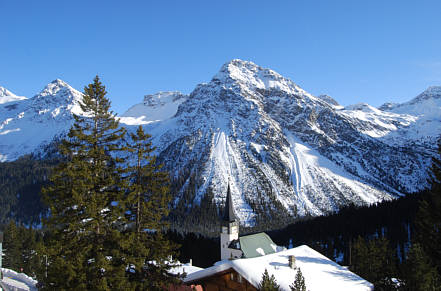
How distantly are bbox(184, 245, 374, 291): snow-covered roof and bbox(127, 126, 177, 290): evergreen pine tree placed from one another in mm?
3811

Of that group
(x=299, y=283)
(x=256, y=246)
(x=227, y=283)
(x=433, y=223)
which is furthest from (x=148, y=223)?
(x=256, y=246)

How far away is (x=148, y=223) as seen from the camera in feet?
59.5

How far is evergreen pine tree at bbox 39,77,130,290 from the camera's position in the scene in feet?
46.2

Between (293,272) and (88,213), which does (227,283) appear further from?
(88,213)

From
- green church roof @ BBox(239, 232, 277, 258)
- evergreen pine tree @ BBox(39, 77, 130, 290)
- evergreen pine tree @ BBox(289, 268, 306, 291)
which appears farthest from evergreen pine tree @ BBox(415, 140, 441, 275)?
green church roof @ BBox(239, 232, 277, 258)

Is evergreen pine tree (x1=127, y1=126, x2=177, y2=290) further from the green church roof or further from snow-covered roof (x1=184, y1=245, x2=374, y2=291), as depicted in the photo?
the green church roof

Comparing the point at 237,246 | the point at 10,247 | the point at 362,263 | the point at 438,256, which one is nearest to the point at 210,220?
the point at 237,246

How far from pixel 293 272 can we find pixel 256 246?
153 feet

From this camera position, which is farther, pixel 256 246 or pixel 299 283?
pixel 256 246

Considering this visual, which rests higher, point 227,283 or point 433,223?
point 433,223

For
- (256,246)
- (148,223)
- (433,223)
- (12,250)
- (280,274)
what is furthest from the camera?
(256,246)

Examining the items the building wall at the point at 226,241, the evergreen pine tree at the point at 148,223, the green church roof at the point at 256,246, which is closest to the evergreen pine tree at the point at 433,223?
the evergreen pine tree at the point at 148,223

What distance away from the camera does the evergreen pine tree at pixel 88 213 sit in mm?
14086

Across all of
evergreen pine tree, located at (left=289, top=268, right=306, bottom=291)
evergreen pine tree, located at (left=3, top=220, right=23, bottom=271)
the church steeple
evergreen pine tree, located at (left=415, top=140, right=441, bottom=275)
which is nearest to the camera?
evergreen pine tree, located at (left=289, top=268, right=306, bottom=291)
